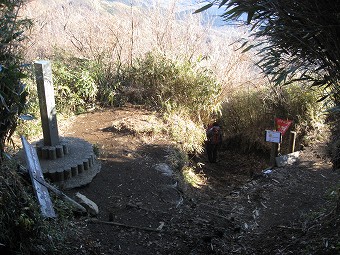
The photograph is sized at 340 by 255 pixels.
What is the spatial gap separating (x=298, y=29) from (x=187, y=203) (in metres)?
3.19

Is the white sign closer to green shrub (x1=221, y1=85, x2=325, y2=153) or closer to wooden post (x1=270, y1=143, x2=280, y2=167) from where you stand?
wooden post (x1=270, y1=143, x2=280, y2=167)

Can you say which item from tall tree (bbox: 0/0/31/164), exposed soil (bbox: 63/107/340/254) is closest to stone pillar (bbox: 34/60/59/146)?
exposed soil (bbox: 63/107/340/254)

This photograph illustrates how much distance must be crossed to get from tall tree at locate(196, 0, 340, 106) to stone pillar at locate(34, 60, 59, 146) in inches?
112

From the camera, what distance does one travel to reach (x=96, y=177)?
5.11 m

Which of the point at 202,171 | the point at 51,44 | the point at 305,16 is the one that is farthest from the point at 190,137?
the point at 305,16

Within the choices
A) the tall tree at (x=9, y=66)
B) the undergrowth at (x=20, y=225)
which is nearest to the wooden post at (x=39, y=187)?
the undergrowth at (x=20, y=225)

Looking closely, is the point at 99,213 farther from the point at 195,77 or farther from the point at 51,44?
the point at 51,44

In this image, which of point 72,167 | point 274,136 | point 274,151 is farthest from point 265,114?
point 72,167

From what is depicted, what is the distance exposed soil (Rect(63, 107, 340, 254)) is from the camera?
3475 millimetres

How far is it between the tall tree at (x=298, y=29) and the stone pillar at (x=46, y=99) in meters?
2.84

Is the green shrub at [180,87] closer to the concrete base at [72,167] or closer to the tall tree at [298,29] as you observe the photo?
the concrete base at [72,167]

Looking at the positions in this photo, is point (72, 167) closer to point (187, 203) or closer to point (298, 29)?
point (187, 203)

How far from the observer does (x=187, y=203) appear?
496cm

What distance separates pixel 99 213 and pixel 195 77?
14.1 feet
